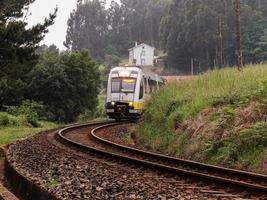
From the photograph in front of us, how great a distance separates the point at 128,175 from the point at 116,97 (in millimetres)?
21930

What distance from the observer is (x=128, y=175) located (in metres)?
10.4

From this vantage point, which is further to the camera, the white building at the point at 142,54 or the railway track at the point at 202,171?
the white building at the point at 142,54

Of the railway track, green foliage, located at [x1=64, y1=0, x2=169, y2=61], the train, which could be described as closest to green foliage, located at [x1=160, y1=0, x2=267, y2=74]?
green foliage, located at [x1=64, y1=0, x2=169, y2=61]

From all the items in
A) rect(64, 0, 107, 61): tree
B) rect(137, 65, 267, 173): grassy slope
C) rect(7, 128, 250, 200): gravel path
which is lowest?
rect(7, 128, 250, 200): gravel path

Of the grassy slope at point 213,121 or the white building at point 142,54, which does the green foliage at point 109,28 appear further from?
the grassy slope at point 213,121

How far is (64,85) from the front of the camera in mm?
58000

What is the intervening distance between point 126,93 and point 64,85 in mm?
27067

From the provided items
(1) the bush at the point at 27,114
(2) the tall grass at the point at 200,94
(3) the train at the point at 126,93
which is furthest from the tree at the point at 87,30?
(2) the tall grass at the point at 200,94

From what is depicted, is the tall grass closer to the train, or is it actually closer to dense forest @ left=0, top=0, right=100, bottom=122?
the train

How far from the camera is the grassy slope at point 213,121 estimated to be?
41.8ft

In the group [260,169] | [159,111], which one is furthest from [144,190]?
[159,111]

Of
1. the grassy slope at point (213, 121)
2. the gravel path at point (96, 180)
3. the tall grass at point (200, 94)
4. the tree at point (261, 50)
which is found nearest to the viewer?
the gravel path at point (96, 180)

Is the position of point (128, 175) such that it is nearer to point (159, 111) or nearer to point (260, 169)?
point (260, 169)

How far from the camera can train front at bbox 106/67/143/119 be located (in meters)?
31.7
